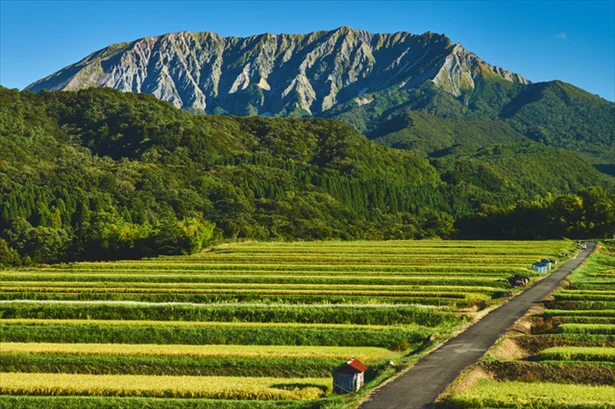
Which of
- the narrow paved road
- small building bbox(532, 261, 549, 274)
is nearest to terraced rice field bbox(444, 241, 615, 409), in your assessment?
the narrow paved road

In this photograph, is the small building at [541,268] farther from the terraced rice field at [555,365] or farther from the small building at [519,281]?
the terraced rice field at [555,365]

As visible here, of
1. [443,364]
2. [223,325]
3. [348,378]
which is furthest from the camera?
[223,325]

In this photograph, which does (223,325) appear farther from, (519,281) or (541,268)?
(541,268)

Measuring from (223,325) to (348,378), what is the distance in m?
20.0

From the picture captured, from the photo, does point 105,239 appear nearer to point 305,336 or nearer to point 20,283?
point 20,283

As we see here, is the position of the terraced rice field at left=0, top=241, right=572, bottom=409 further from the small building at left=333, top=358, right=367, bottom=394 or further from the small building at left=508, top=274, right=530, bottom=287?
the small building at left=508, top=274, right=530, bottom=287

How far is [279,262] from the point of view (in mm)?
99312

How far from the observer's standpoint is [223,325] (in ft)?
169

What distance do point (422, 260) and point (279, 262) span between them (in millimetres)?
20395

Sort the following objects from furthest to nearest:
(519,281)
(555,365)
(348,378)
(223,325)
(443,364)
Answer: (519,281) → (223,325) → (443,364) → (555,365) → (348,378)

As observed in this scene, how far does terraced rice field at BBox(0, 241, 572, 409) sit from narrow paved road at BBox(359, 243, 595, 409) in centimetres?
134

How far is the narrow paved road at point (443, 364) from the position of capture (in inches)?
1235

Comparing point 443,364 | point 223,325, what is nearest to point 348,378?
point 443,364

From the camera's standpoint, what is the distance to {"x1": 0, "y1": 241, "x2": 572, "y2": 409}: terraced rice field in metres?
34.1
